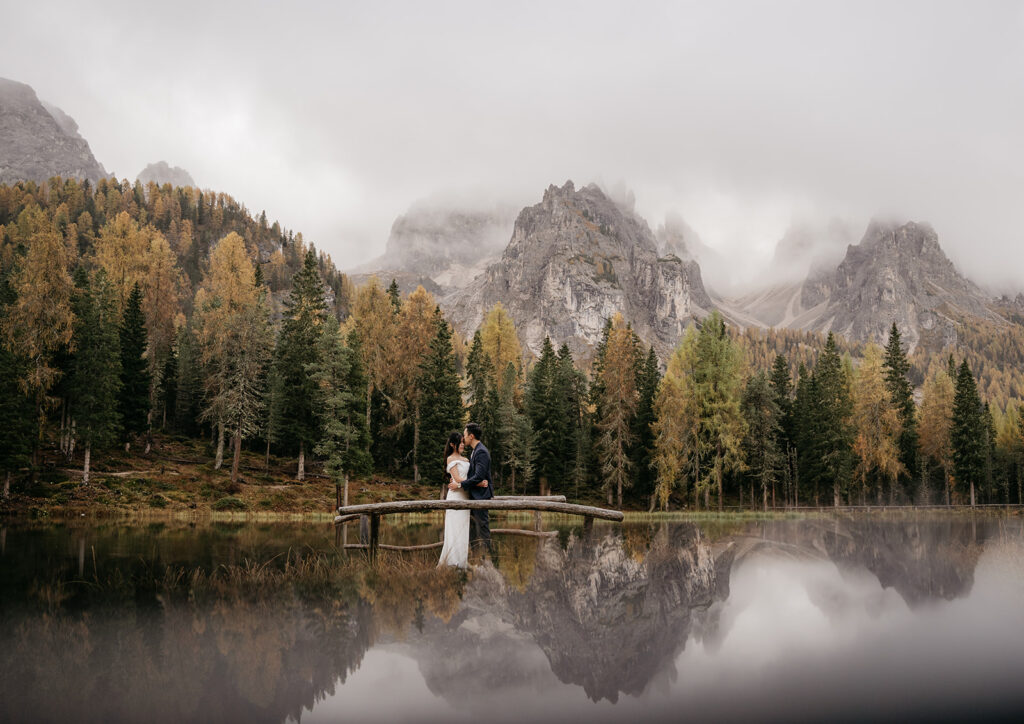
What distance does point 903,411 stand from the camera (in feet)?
207

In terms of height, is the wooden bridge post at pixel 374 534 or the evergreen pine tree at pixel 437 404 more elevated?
the evergreen pine tree at pixel 437 404

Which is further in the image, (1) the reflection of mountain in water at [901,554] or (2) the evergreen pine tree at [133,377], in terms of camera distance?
(2) the evergreen pine tree at [133,377]

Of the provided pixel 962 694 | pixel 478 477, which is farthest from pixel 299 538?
pixel 962 694

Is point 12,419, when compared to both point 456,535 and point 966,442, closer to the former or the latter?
point 456,535

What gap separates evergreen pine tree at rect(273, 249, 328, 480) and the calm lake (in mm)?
32584

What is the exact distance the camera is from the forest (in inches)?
1505

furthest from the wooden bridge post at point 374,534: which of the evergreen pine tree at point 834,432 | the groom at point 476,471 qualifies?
the evergreen pine tree at point 834,432

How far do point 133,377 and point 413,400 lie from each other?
21035 mm

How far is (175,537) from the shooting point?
2153 cm

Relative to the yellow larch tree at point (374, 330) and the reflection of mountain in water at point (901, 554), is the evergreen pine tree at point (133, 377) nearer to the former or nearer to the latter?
the yellow larch tree at point (374, 330)

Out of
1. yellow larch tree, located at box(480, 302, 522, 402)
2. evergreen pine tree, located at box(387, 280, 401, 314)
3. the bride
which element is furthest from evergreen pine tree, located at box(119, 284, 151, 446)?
the bride

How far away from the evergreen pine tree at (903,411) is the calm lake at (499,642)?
54.8 m

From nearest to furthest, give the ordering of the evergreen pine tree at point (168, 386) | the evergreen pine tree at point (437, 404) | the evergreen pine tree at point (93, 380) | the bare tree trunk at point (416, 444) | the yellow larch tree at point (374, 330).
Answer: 1. the evergreen pine tree at point (93, 380)
2. the evergreen pine tree at point (437, 404)
3. the bare tree trunk at point (416, 444)
4. the yellow larch tree at point (374, 330)
5. the evergreen pine tree at point (168, 386)

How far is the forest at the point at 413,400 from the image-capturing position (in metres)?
38.2
